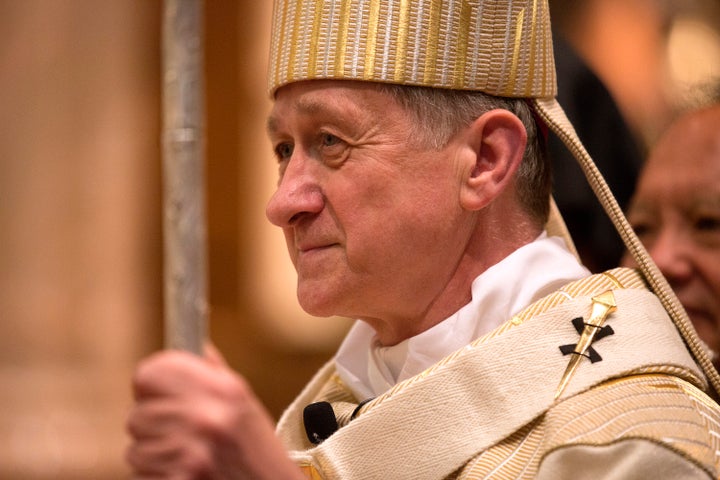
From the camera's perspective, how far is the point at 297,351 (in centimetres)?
636

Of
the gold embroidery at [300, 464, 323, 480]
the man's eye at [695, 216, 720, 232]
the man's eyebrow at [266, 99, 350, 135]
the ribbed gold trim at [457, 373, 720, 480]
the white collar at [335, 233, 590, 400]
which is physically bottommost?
the ribbed gold trim at [457, 373, 720, 480]

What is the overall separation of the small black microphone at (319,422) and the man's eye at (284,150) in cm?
52

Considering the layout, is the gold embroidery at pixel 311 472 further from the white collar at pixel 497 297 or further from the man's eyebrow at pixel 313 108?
the man's eyebrow at pixel 313 108

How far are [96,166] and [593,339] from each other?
416 centimetres

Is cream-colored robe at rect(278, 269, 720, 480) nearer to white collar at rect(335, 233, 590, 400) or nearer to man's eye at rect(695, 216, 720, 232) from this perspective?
white collar at rect(335, 233, 590, 400)

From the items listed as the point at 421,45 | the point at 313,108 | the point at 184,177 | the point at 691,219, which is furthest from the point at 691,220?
the point at 184,177

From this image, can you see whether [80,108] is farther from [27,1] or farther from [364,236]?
[364,236]

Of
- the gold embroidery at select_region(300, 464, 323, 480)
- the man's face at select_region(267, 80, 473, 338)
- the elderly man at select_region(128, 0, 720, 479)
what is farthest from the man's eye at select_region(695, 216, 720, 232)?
the gold embroidery at select_region(300, 464, 323, 480)

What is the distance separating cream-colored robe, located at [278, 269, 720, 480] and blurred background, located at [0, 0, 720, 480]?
3383mm

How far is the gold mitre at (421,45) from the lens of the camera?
7.52 ft

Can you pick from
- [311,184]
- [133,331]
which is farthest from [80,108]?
[311,184]

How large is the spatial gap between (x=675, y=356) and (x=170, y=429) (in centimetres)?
105

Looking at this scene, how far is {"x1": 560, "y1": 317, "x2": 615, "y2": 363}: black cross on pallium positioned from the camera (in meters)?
2.12

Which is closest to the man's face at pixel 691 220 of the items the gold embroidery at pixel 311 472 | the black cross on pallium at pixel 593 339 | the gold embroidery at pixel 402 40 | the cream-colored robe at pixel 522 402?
the cream-colored robe at pixel 522 402
